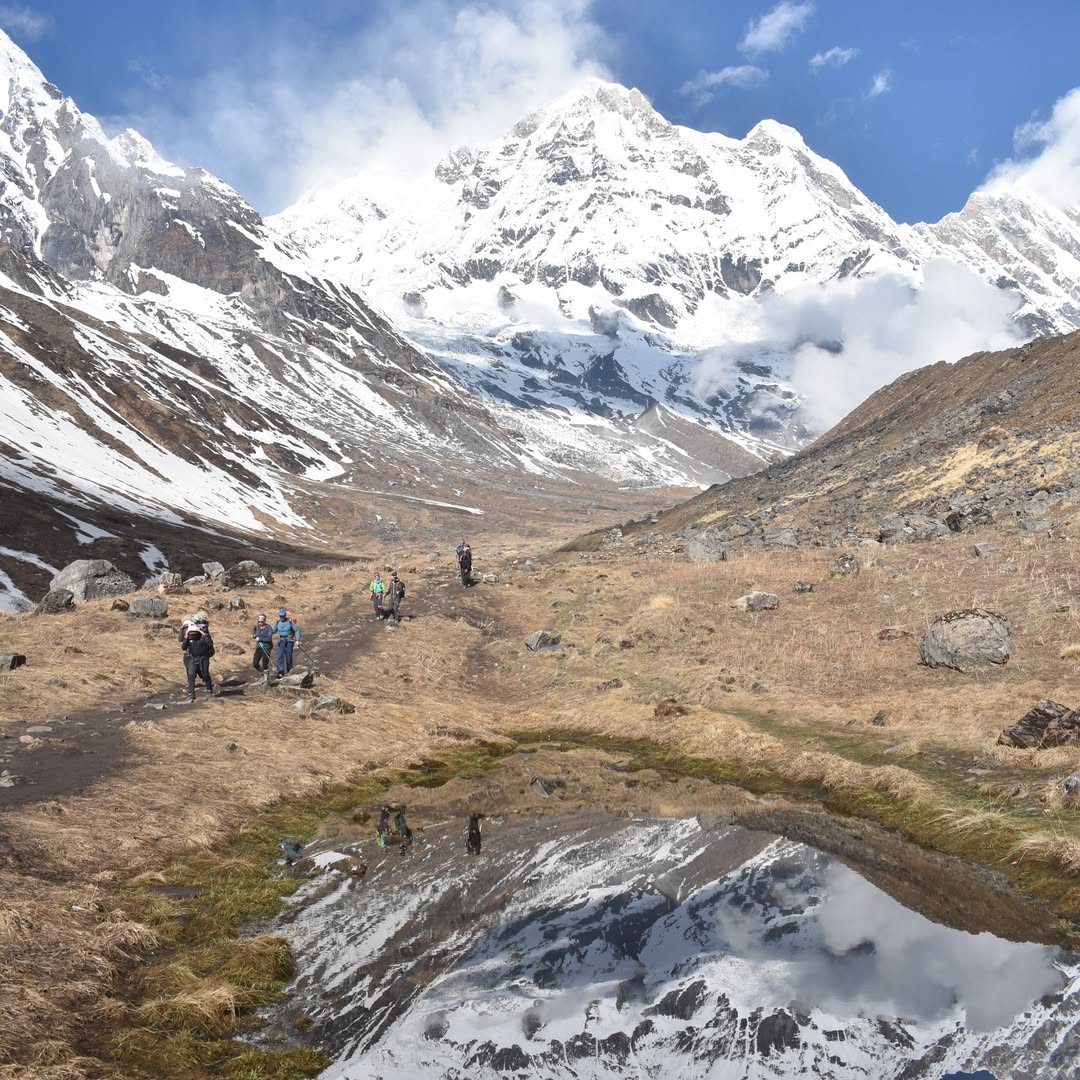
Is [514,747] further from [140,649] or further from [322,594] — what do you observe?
[322,594]

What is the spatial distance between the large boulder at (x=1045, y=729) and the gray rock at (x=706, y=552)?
25.9m

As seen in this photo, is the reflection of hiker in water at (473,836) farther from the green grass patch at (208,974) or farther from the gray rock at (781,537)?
the gray rock at (781,537)

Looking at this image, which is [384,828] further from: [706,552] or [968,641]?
[706,552]

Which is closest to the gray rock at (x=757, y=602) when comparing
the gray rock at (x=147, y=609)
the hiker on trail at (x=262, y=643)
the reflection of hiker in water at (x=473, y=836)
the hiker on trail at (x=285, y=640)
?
the hiker on trail at (x=285, y=640)

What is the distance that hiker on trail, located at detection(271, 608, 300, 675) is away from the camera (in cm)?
2725

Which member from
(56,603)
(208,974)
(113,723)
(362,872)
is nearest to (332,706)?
(113,723)

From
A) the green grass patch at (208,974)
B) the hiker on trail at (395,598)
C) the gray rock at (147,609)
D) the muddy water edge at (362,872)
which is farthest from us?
the hiker on trail at (395,598)

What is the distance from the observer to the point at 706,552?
44656 millimetres

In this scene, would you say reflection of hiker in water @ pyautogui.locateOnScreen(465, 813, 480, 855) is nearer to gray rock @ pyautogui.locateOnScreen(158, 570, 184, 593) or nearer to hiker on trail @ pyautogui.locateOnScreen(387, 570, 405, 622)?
hiker on trail @ pyautogui.locateOnScreen(387, 570, 405, 622)

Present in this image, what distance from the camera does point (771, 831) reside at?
14.4 metres

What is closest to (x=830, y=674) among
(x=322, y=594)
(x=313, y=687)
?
(x=313, y=687)

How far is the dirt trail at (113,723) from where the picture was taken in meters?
16.0

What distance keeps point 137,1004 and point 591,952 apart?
17.2 ft

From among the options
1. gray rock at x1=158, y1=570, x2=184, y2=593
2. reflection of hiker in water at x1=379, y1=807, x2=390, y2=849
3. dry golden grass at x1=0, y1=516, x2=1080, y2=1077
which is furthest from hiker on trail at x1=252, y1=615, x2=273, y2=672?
gray rock at x1=158, y1=570, x2=184, y2=593
